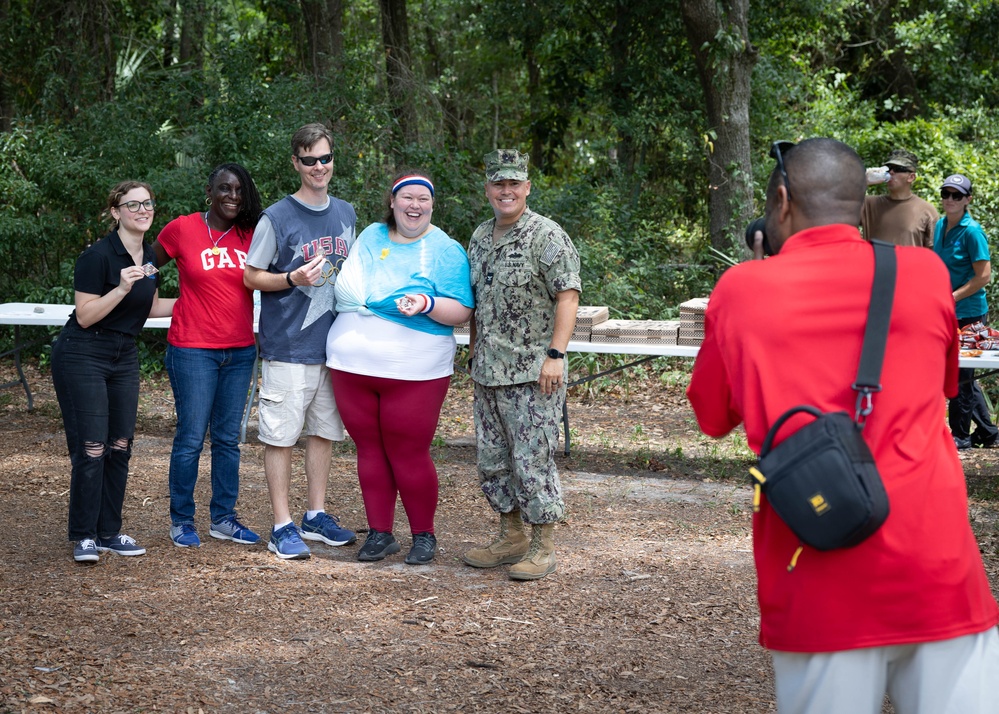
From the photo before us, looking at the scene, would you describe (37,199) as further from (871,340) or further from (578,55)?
(871,340)

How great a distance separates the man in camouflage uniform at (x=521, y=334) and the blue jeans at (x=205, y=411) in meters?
1.22

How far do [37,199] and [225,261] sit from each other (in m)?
7.17

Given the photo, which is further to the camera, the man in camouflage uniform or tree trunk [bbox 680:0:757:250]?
tree trunk [bbox 680:0:757:250]

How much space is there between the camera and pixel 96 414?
4.87m

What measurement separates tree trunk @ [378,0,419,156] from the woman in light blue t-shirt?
740 centimetres

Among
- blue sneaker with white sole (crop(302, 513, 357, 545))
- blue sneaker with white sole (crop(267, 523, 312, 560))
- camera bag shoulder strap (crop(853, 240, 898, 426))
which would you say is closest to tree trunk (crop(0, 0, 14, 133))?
blue sneaker with white sole (crop(302, 513, 357, 545))

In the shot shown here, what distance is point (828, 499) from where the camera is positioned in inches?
78.3

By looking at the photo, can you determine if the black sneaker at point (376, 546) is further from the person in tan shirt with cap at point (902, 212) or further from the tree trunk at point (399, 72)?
the tree trunk at point (399, 72)

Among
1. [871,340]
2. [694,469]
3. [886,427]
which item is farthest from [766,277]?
[694,469]

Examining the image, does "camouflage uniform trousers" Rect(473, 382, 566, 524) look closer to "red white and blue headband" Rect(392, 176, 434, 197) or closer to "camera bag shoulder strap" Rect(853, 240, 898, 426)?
"red white and blue headband" Rect(392, 176, 434, 197)

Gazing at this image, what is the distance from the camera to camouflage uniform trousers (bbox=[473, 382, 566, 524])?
4.81 meters

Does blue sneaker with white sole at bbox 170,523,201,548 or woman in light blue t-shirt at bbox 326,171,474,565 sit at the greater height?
woman in light blue t-shirt at bbox 326,171,474,565

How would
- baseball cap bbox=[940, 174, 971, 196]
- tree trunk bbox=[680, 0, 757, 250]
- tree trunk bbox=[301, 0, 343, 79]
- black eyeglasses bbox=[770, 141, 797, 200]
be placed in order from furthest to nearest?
tree trunk bbox=[301, 0, 343, 79], tree trunk bbox=[680, 0, 757, 250], baseball cap bbox=[940, 174, 971, 196], black eyeglasses bbox=[770, 141, 797, 200]

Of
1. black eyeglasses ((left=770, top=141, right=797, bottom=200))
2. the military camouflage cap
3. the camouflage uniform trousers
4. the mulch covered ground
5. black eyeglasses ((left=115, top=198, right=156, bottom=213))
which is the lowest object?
the mulch covered ground
